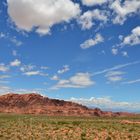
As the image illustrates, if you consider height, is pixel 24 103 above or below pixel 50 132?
above

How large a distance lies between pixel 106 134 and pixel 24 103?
142 metres

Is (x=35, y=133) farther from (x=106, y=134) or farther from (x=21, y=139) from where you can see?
(x=106, y=134)

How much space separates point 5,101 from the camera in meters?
186

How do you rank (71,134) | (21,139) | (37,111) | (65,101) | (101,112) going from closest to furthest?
(21,139) < (71,134) < (37,111) < (101,112) < (65,101)

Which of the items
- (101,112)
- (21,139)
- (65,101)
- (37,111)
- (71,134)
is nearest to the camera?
(21,139)

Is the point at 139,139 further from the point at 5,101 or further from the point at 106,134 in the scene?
the point at 5,101

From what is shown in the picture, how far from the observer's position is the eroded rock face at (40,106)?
167 metres

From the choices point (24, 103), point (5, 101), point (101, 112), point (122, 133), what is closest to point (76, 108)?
point (101, 112)

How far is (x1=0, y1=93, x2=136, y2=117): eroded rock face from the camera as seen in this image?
167087 mm

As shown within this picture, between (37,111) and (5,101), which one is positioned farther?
(5,101)

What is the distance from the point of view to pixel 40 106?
176250 millimetres

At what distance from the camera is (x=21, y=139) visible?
131ft

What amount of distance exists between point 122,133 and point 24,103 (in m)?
141

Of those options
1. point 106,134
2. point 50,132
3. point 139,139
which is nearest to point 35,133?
point 50,132
